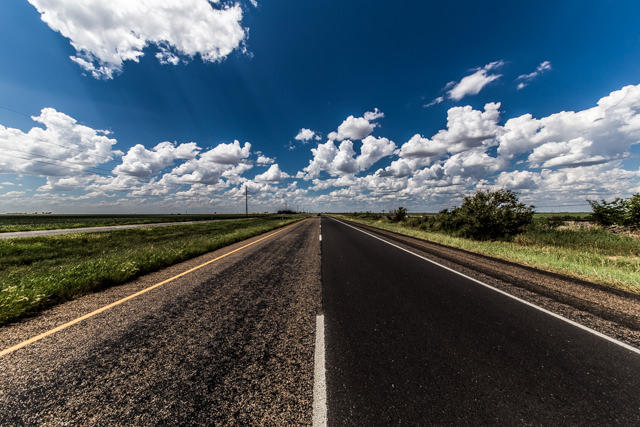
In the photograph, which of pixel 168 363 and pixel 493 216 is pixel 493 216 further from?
pixel 168 363

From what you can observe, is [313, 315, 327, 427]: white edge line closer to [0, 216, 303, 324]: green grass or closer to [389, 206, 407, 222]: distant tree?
[0, 216, 303, 324]: green grass

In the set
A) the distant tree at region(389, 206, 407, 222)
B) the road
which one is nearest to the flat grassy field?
the road

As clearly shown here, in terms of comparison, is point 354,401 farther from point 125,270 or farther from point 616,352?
point 125,270

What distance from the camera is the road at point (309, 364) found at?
6.05 ft

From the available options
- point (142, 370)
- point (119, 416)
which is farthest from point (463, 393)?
point (142, 370)

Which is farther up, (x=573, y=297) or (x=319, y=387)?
(x=319, y=387)

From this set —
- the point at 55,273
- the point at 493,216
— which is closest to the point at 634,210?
the point at 493,216

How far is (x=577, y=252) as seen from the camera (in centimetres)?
1010

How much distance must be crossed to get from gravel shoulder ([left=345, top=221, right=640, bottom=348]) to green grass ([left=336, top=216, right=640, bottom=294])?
0.66 meters

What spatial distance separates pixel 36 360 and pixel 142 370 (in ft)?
4.45

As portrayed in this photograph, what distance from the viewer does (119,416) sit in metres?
1.79

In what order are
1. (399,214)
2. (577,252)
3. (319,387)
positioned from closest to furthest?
(319,387)
(577,252)
(399,214)

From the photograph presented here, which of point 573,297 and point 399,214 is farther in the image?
point 399,214

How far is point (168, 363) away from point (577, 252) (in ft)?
51.1
